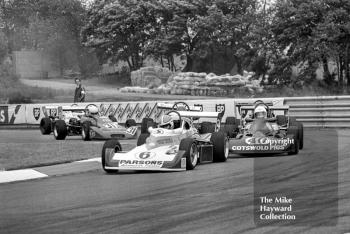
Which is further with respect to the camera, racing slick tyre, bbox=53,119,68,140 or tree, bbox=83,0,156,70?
tree, bbox=83,0,156,70

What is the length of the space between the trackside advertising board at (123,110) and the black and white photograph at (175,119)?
56 millimetres

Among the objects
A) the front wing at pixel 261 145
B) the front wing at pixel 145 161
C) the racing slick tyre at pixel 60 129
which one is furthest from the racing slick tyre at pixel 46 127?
the front wing at pixel 145 161

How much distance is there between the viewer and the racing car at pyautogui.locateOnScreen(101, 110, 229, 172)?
41.7ft

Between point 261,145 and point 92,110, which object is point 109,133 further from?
point 261,145

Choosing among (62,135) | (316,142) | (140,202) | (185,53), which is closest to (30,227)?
(140,202)

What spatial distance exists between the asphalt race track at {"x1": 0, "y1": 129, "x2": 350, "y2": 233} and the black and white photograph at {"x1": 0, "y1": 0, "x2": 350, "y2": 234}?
3 cm

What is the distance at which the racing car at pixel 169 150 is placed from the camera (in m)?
12.7

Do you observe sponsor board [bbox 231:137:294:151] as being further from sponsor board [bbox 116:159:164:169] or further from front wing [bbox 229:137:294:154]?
sponsor board [bbox 116:159:164:169]

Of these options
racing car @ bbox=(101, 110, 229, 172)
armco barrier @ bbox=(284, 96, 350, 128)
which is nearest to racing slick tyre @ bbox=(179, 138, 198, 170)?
racing car @ bbox=(101, 110, 229, 172)

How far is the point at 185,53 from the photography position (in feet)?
160

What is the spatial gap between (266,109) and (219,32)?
27.9 metres

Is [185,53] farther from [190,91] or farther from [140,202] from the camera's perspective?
[140,202]

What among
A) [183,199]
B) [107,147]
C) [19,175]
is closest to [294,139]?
[107,147]

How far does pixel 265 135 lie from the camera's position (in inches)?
642
